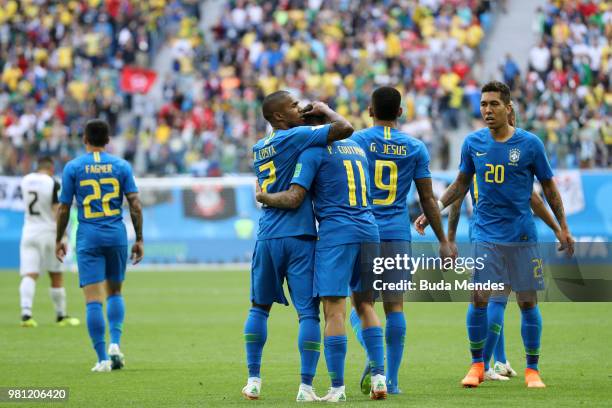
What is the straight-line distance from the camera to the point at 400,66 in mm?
31750

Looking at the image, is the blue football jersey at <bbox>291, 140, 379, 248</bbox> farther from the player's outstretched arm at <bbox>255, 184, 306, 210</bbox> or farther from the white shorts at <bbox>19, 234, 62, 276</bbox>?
the white shorts at <bbox>19, 234, 62, 276</bbox>

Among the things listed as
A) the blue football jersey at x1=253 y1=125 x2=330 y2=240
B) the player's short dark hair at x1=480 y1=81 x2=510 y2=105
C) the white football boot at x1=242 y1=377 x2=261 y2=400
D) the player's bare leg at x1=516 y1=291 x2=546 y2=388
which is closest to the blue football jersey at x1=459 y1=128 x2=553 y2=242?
the player's short dark hair at x1=480 y1=81 x2=510 y2=105

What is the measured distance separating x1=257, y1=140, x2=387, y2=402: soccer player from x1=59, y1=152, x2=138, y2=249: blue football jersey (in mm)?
3212

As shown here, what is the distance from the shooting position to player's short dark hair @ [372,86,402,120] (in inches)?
390

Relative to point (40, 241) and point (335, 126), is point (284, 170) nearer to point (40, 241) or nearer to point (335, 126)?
point (335, 126)

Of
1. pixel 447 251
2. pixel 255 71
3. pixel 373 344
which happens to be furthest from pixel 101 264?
pixel 255 71

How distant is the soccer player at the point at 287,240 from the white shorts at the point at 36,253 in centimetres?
858

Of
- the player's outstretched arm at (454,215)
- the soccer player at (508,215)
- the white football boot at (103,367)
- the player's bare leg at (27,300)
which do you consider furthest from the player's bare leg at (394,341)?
the player's bare leg at (27,300)

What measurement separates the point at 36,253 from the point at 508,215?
9.17 metres

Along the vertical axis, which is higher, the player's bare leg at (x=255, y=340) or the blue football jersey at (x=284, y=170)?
the blue football jersey at (x=284, y=170)

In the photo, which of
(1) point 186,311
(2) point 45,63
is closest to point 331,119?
(1) point 186,311

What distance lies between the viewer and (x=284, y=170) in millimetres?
9219

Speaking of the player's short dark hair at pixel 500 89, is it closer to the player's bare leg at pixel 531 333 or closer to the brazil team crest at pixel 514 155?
the brazil team crest at pixel 514 155

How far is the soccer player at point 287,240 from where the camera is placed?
9.05m
